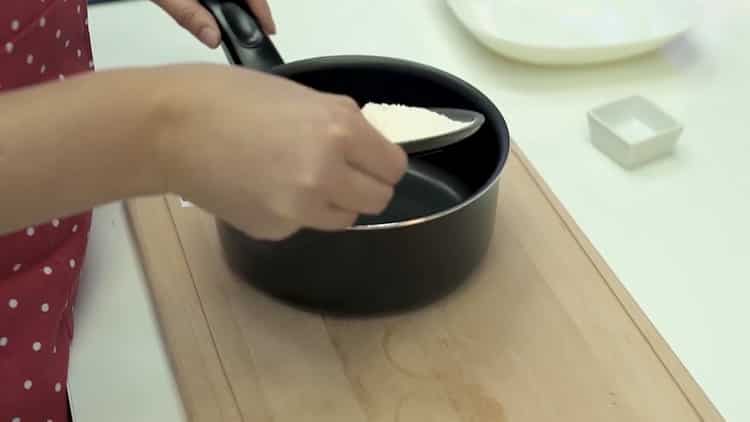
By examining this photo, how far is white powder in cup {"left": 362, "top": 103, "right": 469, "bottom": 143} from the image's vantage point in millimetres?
558

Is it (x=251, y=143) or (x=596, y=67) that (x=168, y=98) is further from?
(x=596, y=67)

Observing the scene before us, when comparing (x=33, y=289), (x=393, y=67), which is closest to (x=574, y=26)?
(x=393, y=67)

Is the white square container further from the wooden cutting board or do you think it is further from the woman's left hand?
the woman's left hand

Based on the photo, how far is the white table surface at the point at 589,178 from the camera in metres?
0.54

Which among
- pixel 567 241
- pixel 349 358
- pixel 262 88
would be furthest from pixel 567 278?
pixel 262 88

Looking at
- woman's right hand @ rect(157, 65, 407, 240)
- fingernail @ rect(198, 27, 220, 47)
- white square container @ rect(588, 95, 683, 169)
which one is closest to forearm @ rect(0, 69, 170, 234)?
woman's right hand @ rect(157, 65, 407, 240)

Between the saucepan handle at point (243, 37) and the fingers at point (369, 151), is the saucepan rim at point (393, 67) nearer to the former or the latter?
the saucepan handle at point (243, 37)

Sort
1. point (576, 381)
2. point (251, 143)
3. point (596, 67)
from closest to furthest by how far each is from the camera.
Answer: point (251, 143), point (576, 381), point (596, 67)

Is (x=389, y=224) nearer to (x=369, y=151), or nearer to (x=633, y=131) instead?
(x=369, y=151)

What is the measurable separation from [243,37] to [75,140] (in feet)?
0.86

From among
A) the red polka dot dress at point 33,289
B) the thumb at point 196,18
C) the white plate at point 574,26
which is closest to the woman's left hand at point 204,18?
the thumb at point 196,18

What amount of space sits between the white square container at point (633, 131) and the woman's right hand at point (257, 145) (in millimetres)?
336

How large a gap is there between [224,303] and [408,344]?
118mm

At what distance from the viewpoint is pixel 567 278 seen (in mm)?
579
